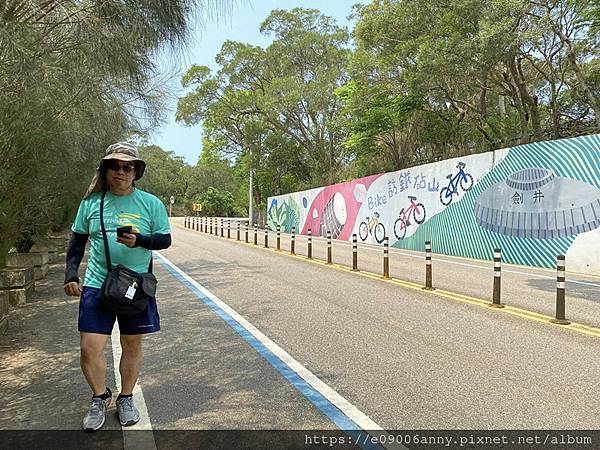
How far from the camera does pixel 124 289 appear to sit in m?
3.57

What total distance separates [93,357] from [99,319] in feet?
0.88

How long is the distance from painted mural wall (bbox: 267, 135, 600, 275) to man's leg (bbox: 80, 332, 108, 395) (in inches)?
488

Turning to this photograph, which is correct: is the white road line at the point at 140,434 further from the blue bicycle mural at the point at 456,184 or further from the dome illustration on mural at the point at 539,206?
the blue bicycle mural at the point at 456,184

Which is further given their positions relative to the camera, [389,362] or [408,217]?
[408,217]

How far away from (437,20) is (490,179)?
645 cm

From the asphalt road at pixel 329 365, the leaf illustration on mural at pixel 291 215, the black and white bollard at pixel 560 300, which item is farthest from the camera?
the leaf illustration on mural at pixel 291 215

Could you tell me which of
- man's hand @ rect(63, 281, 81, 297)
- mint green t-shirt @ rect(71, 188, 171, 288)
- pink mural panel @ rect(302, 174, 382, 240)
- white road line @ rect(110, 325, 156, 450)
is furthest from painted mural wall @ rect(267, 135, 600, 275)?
man's hand @ rect(63, 281, 81, 297)

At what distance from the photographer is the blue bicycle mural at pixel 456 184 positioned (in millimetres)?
17766

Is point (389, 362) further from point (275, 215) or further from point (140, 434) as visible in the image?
point (275, 215)

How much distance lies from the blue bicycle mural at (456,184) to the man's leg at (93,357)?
51.6 feet

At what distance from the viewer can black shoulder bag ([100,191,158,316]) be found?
3555 millimetres

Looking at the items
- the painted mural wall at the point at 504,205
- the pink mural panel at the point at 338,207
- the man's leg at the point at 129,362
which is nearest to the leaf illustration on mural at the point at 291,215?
the pink mural panel at the point at 338,207

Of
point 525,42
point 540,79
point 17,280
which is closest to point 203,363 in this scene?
point 17,280

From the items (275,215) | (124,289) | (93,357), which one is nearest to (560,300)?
(124,289)
